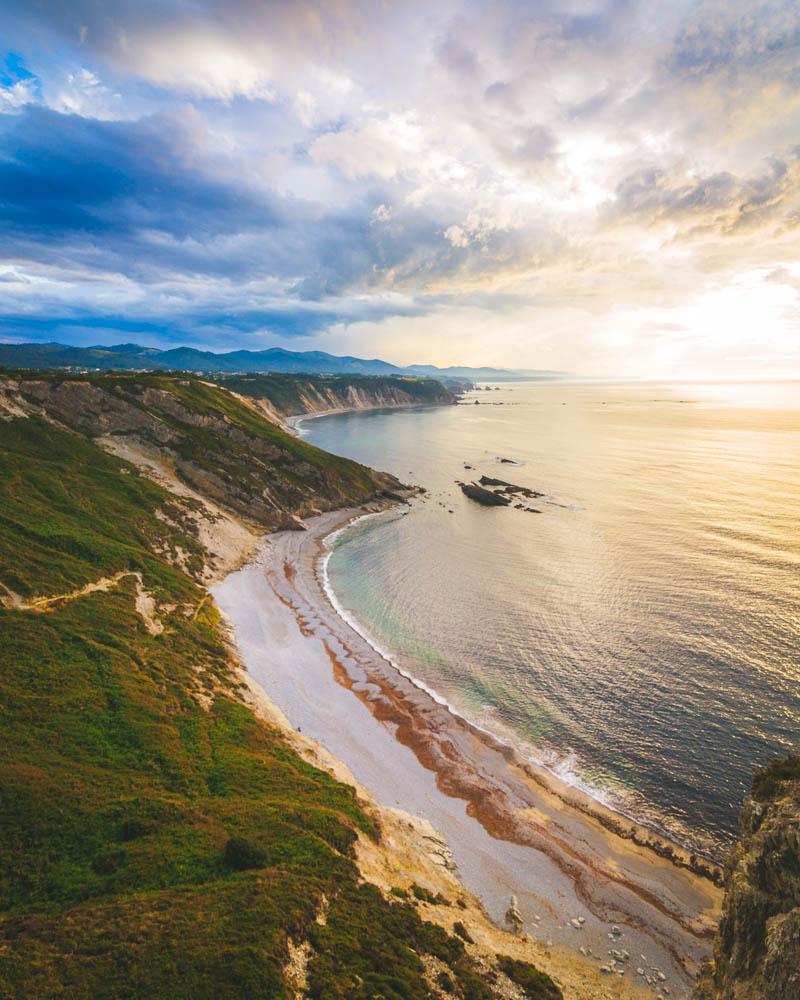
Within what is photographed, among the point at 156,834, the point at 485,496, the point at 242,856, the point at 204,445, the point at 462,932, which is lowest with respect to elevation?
the point at 462,932

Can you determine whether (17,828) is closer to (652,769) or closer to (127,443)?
(652,769)

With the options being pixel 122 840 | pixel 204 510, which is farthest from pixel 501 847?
pixel 204 510

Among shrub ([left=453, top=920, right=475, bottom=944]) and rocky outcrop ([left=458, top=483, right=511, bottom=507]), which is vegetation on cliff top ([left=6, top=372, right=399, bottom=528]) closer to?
rocky outcrop ([left=458, top=483, right=511, bottom=507])

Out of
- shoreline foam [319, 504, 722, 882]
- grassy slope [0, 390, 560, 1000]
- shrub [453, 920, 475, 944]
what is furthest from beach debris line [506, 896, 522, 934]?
shoreline foam [319, 504, 722, 882]

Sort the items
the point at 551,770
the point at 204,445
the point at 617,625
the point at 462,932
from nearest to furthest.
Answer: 1. the point at 462,932
2. the point at 551,770
3. the point at 617,625
4. the point at 204,445

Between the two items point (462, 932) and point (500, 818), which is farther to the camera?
point (500, 818)

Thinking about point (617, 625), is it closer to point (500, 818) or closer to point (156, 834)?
point (500, 818)

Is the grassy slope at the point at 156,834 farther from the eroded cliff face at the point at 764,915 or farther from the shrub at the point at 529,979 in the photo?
the eroded cliff face at the point at 764,915

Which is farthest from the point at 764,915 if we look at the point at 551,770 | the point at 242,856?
the point at 242,856
